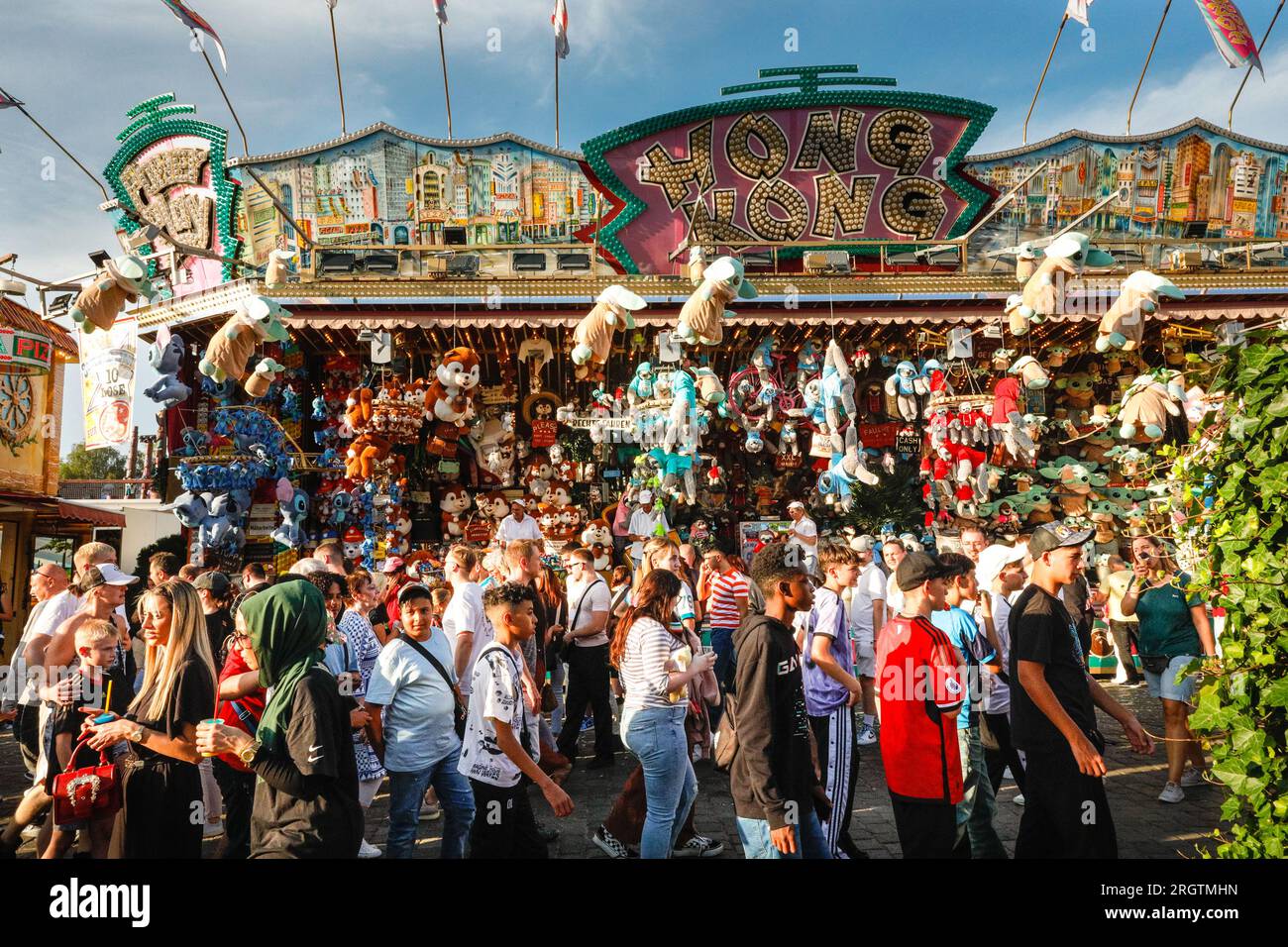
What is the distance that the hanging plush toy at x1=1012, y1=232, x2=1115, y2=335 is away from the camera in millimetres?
7570

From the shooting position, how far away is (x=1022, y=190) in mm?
14117

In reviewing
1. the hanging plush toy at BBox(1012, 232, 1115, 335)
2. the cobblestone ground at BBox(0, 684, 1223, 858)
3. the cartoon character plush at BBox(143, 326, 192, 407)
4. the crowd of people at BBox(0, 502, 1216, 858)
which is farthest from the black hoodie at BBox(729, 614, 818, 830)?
the cartoon character plush at BBox(143, 326, 192, 407)

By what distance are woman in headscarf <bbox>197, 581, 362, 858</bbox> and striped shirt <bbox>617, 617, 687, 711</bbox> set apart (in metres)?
1.43

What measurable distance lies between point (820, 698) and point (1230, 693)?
6.49 feet

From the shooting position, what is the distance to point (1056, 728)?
12.2 feet

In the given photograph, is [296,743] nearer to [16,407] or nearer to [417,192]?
[417,192]

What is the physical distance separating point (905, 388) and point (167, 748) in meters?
10.2

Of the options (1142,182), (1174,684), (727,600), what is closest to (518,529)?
(727,600)

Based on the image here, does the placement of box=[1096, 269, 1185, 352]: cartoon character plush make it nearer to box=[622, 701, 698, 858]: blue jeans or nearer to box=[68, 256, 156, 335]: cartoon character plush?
box=[622, 701, 698, 858]: blue jeans

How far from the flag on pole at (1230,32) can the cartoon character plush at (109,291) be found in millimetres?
14572

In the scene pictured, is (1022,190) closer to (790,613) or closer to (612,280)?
(612,280)

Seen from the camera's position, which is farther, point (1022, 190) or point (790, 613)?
point (1022, 190)

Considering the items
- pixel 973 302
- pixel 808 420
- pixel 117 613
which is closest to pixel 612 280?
pixel 808 420

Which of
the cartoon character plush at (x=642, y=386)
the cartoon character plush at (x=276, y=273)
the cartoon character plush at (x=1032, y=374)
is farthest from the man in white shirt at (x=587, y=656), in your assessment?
the cartoon character plush at (x=276, y=273)
